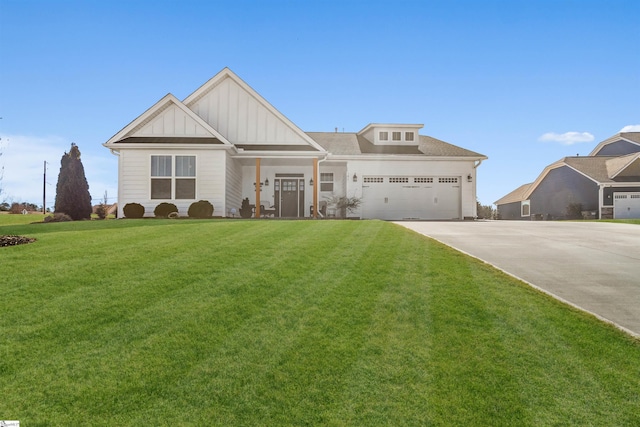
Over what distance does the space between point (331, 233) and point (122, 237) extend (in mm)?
4955

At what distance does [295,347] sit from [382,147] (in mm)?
22849

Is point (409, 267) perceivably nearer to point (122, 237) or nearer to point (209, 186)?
point (122, 237)

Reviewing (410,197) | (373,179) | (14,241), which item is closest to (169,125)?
(373,179)

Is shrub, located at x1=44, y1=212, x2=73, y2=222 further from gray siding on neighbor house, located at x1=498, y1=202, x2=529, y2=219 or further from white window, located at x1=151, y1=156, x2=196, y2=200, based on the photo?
gray siding on neighbor house, located at x1=498, y1=202, x2=529, y2=219

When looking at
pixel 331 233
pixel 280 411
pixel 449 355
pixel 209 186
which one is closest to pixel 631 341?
pixel 449 355

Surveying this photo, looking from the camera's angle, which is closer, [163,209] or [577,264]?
[577,264]

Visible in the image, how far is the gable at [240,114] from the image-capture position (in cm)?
2192

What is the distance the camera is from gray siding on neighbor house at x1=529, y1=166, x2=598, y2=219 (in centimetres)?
3150

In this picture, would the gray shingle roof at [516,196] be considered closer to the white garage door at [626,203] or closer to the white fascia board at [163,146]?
the white garage door at [626,203]

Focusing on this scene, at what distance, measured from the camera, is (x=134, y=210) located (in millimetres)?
19266

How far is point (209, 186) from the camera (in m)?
20.0

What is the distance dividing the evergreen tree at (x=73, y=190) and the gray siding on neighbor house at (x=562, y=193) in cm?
3064

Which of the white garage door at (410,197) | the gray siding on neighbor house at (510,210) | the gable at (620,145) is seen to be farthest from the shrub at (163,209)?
the gable at (620,145)

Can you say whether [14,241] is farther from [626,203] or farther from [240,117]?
[626,203]
